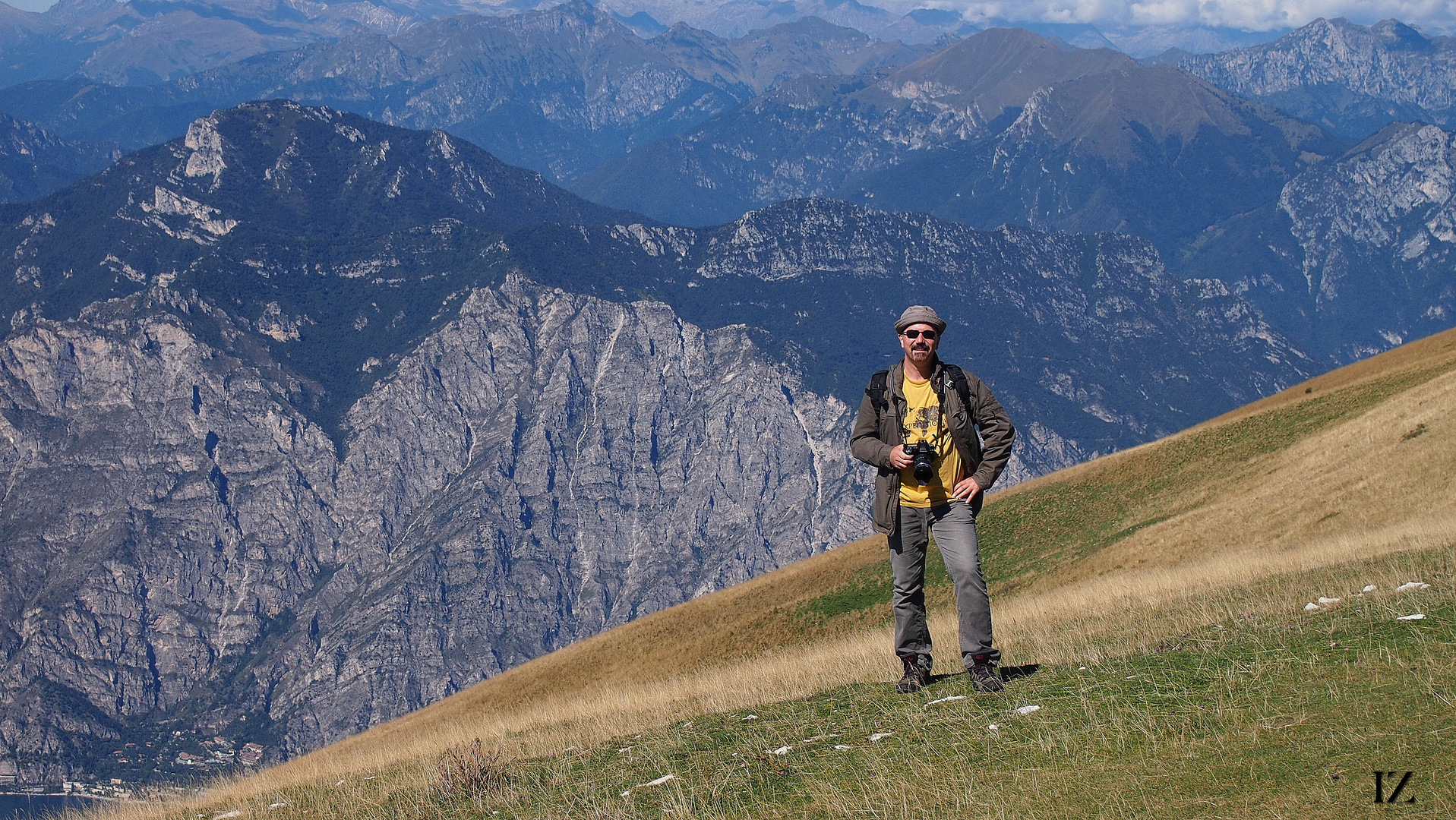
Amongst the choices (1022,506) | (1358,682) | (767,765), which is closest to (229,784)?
(767,765)


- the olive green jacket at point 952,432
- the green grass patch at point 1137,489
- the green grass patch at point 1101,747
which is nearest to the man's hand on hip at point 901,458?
the olive green jacket at point 952,432

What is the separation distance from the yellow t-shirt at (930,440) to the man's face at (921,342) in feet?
1.09

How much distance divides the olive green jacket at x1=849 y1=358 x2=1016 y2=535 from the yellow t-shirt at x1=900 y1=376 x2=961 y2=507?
81 mm

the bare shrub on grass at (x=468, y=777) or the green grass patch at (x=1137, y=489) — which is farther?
the green grass patch at (x=1137, y=489)

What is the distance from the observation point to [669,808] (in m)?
11.6

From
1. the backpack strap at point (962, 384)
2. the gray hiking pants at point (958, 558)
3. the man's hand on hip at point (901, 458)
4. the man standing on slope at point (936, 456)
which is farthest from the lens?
the gray hiking pants at point (958, 558)

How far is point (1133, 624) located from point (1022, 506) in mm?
30100

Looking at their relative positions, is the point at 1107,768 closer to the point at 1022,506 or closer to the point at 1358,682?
the point at 1358,682

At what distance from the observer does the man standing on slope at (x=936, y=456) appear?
1441 centimetres

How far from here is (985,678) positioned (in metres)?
14.6

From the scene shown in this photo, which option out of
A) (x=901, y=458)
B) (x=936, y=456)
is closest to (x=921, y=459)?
(x=901, y=458)

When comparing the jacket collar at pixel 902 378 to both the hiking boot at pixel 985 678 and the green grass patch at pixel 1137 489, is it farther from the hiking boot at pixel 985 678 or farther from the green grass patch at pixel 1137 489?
the green grass patch at pixel 1137 489

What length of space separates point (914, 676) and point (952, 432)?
11.2ft

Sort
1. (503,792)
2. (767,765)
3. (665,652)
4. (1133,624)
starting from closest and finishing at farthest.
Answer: (767,765), (503,792), (1133,624), (665,652)
